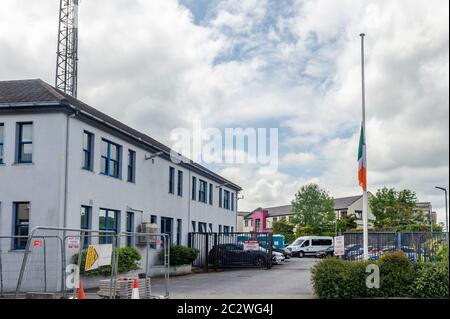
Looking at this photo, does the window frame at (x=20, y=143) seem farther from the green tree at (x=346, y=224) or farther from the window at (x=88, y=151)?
the green tree at (x=346, y=224)

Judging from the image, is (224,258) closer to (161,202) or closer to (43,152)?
(161,202)

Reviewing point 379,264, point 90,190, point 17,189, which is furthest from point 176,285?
point 379,264

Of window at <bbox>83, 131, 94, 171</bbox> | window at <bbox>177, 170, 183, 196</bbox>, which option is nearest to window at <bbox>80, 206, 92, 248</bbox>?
window at <bbox>83, 131, 94, 171</bbox>

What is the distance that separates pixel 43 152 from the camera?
23.0 m

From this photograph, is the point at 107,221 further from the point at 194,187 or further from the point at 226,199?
the point at 226,199

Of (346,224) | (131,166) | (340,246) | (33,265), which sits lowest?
(33,265)

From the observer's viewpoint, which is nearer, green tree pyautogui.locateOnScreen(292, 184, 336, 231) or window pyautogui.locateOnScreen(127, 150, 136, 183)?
window pyautogui.locateOnScreen(127, 150, 136, 183)

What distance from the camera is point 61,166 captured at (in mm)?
22781

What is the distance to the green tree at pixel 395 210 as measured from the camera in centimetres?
7006

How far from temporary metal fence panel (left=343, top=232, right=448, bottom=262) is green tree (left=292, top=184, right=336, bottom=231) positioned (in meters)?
62.8

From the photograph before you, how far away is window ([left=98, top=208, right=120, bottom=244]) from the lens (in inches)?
1023

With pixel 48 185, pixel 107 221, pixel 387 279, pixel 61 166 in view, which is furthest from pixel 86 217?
pixel 387 279

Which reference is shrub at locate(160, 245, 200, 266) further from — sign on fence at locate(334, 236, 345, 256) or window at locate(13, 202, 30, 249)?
sign on fence at locate(334, 236, 345, 256)

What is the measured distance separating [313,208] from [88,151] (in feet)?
212
